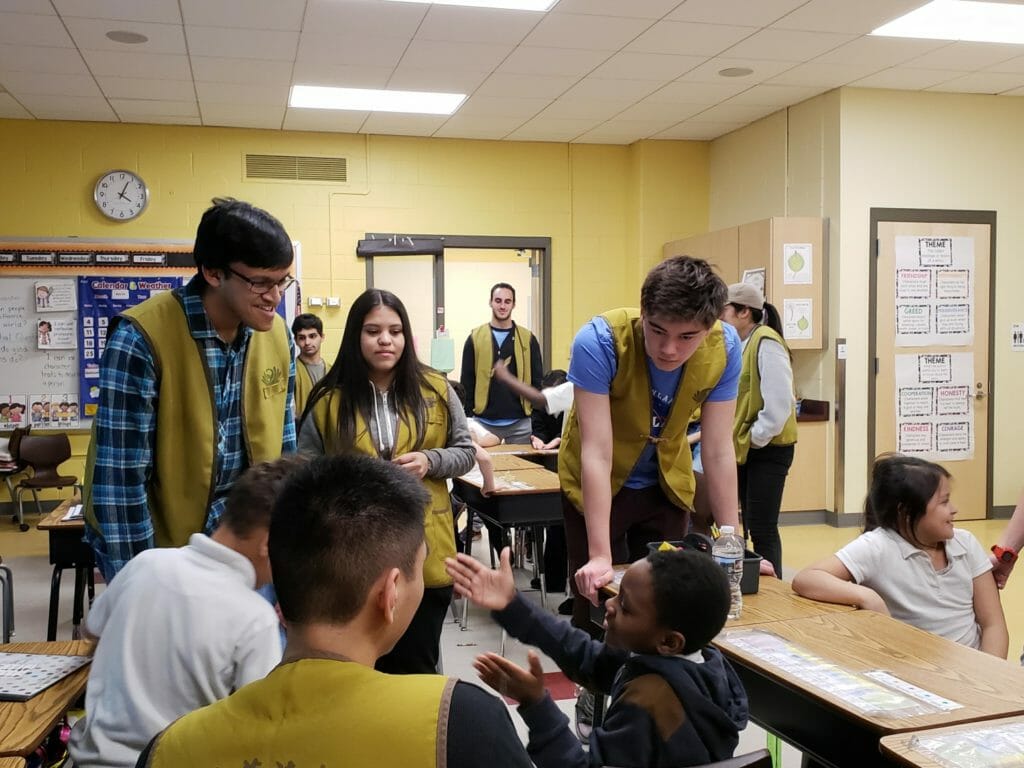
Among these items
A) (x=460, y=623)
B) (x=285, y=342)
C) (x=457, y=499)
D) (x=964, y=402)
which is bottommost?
(x=460, y=623)

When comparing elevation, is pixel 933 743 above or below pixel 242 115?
below

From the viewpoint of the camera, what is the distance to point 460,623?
4332mm

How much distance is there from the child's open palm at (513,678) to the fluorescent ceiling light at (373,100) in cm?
561

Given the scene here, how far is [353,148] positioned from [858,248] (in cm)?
396

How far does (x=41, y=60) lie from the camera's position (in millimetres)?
5543

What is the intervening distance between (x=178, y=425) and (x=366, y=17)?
3599 mm

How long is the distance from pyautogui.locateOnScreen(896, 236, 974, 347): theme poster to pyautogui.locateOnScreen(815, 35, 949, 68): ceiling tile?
1293 mm

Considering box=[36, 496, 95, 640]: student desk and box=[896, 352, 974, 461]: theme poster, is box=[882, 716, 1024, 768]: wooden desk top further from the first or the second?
box=[896, 352, 974, 461]: theme poster

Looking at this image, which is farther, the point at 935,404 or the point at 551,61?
the point at 935,404

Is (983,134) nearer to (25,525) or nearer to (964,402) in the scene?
(964,402)

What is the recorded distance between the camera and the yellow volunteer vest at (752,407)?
4.24 meters

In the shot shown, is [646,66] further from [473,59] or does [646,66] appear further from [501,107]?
[501,107]

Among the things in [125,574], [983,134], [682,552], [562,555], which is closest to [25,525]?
[562,555]

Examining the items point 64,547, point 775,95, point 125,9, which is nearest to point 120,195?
point 125,9
